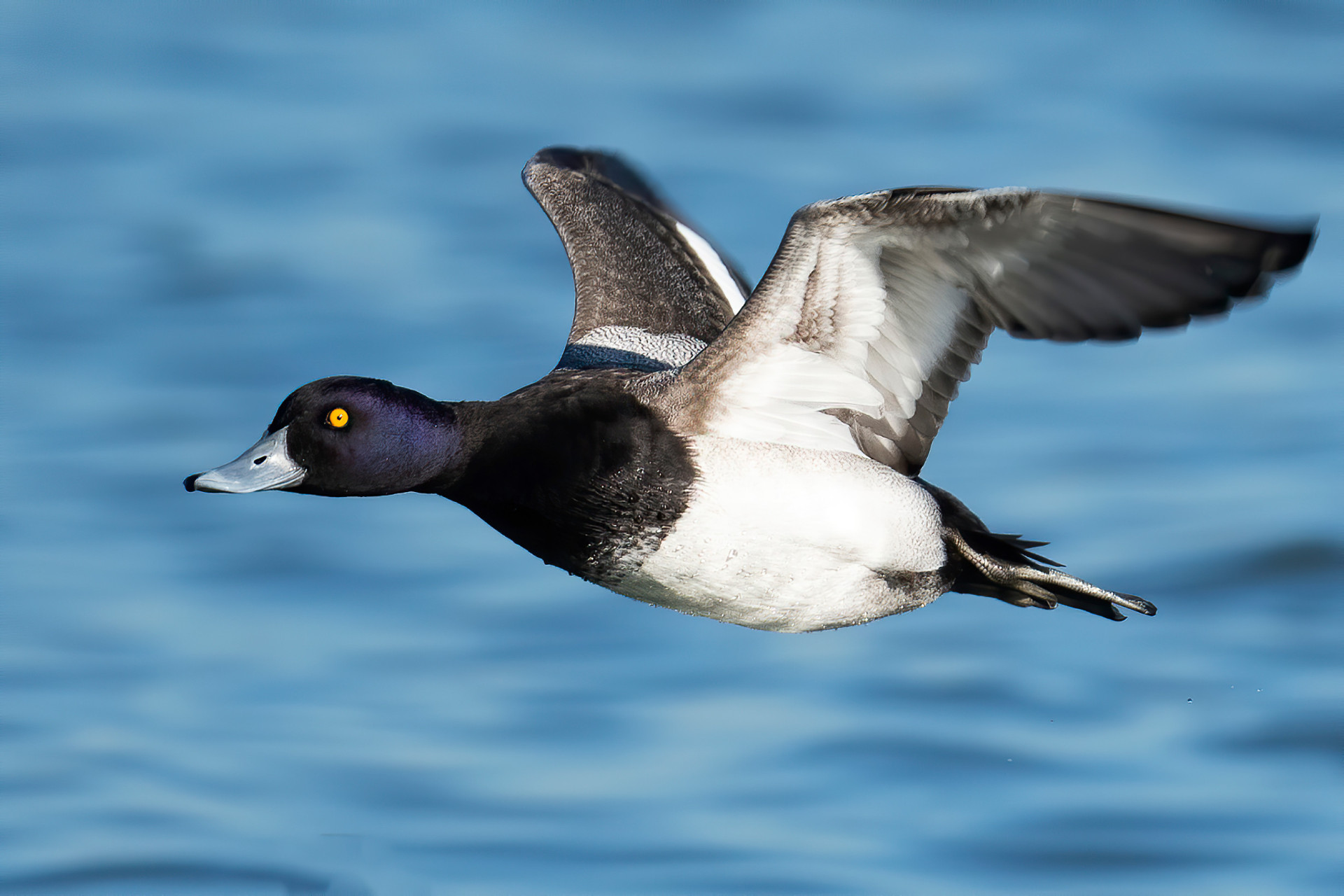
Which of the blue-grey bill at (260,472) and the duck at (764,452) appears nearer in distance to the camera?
the duck at (764,452)

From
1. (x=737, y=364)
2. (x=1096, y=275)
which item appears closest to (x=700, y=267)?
(x=737, y=364)

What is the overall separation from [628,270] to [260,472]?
2647 mm

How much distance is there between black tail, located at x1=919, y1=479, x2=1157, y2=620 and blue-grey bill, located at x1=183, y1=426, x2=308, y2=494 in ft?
7.18

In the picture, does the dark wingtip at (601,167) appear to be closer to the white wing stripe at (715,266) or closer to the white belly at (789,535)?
the white wing stripe at (715,266)

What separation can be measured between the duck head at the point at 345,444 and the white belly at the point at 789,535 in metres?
0.83

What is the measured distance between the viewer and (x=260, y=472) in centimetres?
600

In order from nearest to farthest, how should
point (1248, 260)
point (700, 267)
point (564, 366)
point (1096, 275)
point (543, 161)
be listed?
point (1248, 260) < point (1096, 275) < point (564, 366) < point (700, 267) < point (543, 161)

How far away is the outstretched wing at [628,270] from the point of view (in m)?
7.59

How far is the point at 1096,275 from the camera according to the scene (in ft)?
17.3

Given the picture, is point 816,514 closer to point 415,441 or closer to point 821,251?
point 821,251

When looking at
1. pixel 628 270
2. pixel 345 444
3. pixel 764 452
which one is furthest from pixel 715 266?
pixel 345 444

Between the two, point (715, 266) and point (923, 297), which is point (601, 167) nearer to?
point (715, 266)

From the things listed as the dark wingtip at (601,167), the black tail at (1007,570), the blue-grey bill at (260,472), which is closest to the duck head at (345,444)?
the blue-grey bill at (260,472)

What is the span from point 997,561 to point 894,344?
0.88 metres
